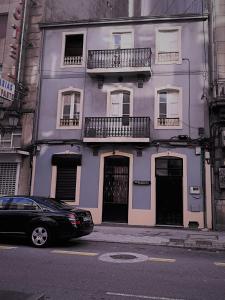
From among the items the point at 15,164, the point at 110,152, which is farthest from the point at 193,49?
the point at 15,164

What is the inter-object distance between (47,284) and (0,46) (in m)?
16.5

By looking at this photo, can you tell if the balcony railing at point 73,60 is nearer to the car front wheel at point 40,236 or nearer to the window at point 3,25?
the window at point 3,25

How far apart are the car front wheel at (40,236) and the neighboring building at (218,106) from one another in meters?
8.60

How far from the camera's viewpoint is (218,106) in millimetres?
15617

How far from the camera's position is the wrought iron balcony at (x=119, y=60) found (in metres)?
17.0

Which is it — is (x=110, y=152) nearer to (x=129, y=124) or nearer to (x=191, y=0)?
(x=129, y=124)

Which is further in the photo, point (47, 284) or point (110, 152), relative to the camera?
point (110, 152)

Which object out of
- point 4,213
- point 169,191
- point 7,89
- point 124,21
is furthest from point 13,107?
point 169,191

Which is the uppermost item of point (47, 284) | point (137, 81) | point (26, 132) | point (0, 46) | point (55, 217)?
point (0, 46)

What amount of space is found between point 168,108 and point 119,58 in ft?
12.1

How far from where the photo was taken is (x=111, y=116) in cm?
1719

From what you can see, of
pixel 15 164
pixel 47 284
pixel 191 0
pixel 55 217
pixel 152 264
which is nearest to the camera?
pixel 47 284

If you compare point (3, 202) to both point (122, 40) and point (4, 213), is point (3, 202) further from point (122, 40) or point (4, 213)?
point (122, 40)

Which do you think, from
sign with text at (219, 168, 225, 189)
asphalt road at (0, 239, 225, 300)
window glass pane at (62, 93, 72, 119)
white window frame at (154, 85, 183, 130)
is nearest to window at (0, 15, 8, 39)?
window glass pane at (62, 93, 72, 119)
